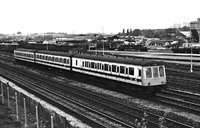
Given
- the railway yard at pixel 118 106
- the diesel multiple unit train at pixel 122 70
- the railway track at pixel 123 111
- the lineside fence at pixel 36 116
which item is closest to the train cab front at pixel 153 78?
the diesel multiple unit train at pixel 122 70

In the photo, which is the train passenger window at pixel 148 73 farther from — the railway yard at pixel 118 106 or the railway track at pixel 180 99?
the railway track at pixel 180 99

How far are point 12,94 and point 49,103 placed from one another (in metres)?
3.70

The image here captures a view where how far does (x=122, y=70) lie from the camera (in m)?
23.3

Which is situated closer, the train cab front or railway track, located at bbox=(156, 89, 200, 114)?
railway track, located at bbox=(156, 89, 200, 114)

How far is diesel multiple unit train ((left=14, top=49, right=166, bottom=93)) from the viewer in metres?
21.3

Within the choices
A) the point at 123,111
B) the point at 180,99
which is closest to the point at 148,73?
the point at 180,99

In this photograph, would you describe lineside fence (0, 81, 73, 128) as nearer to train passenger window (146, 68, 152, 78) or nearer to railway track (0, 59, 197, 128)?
railway track (0, 59, 197, 128)

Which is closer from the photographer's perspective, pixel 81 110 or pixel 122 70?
pixel 81 110

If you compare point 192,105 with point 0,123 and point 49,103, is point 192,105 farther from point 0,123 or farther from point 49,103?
point 0,123

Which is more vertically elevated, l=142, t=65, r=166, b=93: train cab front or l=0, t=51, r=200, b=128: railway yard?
l=142, t=65, r=166, b=93: train cab front

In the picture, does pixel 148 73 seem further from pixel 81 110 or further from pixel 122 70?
pixel 81 110

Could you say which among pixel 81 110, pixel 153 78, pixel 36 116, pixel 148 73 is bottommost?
pixel 81 110

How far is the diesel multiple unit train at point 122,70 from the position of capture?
21.3m

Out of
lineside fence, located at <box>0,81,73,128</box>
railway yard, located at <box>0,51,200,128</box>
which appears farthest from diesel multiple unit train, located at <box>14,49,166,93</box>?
lineside fence, located at <box>0,81,73,128</box>
